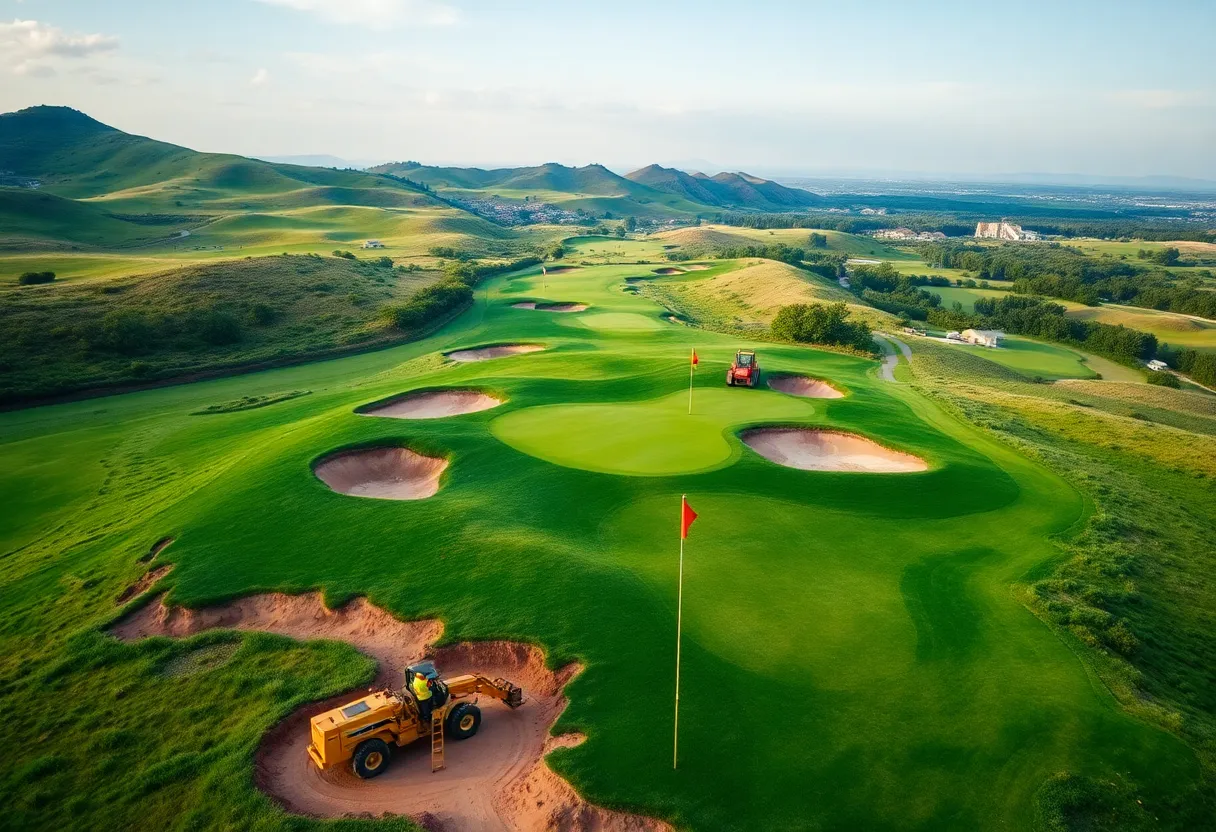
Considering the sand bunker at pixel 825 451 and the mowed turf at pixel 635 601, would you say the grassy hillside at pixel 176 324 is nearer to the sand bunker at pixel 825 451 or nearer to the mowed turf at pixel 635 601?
the mowed turf at pixel 635 601

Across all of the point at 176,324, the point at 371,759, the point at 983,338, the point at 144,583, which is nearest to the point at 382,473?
the point at 144,583

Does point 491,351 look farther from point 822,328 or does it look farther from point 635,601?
point 635,601

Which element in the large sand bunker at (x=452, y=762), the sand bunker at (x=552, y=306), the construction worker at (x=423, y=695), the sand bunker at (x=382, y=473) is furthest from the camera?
the sand bunker at (x=552, y=306)

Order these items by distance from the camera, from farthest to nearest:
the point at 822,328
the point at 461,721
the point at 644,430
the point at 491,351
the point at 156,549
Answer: the point at 822,328
the point at 491,351
the point at 644,430
the point at 156,549
the point at 461,721

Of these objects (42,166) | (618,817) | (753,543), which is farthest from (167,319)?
(42,166)

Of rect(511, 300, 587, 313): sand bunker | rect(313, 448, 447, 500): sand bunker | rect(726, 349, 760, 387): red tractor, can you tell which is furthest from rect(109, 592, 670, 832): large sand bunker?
rect(511, 300, 587, 313): sand bunker

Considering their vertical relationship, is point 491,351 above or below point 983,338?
above

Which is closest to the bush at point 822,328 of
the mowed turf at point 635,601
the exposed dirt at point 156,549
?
the mowed turf at point 635,601

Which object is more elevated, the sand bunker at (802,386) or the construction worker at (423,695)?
the construction worker at (423,695)
